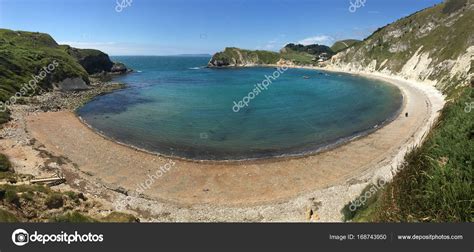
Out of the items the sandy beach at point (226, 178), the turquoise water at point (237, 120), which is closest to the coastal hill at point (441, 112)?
the sandy beach at point (226, 178)

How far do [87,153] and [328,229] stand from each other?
36.2 meters

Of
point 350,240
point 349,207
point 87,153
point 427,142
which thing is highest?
point 427,142

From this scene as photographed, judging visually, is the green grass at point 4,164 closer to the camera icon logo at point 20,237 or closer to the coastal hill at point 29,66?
the camera icon logo at point 20,237

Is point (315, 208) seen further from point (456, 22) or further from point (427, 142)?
point (456, 22)

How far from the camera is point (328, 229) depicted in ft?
19.0

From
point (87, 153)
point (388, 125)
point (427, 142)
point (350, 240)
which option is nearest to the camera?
point (350, 240)

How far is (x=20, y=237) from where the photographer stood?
19.7 feet

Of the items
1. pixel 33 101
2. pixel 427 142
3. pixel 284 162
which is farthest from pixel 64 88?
pixel 427 142

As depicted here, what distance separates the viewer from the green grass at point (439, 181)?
696 cm

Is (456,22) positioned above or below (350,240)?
above

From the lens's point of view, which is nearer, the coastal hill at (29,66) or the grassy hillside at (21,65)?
the grassy hillside at (21,65)

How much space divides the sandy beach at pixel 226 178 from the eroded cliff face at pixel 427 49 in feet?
110

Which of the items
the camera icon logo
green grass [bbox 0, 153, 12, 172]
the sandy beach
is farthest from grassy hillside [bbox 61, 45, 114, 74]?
the camera icon logo

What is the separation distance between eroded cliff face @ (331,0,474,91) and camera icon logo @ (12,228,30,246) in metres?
61.4
